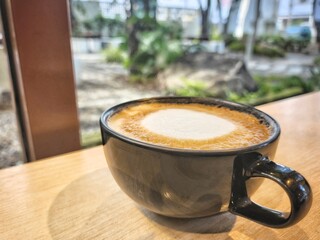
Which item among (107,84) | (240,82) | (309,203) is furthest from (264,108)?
(240,82)

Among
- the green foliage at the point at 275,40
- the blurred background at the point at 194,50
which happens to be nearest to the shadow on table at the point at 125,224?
the blurred background at the point at 194,50

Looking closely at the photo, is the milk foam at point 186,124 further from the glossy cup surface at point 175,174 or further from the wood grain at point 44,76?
the wood grain at point 44,76

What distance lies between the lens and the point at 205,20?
2.03 m

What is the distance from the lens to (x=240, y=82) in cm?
224

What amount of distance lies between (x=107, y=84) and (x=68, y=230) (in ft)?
4.18

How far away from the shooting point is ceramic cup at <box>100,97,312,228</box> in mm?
276

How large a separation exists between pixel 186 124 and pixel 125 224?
0.16m

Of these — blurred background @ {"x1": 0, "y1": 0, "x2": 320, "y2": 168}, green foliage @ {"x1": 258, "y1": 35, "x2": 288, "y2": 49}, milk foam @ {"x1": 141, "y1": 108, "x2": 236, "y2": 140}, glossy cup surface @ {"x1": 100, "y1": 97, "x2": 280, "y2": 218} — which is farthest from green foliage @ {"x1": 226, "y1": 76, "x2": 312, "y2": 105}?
glossy cup surface @ {"x1": 100, "y1": 97, "x2": 280, "y2": 218}

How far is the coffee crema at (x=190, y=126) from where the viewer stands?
0.33 m

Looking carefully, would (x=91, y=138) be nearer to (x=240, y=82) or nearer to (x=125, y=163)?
(x=125, y=163)

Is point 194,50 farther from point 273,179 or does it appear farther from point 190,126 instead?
point 273,179

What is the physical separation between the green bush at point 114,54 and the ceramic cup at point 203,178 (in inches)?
55.1

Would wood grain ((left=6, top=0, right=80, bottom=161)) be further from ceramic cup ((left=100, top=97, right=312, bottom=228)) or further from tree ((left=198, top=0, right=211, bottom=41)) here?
tree ((left=198, top=0, right=211, bottom=41))

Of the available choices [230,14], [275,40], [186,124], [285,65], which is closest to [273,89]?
[285,65]
